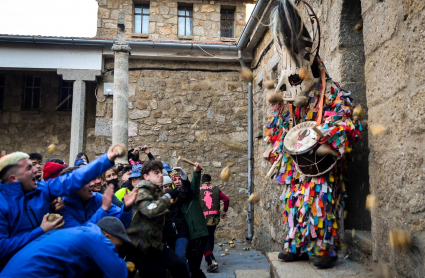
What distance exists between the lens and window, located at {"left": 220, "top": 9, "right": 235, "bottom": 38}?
1087 cm

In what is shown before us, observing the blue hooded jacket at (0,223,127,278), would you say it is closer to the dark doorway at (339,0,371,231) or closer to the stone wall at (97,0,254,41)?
the dark doorway at (339,0,371,231)

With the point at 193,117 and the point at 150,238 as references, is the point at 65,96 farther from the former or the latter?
the point at 150,238

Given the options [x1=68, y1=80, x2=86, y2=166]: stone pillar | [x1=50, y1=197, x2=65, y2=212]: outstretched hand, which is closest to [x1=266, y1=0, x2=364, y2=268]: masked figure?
[x1=50, y1=197, x2=65, y2=212]: outstretched hand

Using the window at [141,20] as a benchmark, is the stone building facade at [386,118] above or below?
below

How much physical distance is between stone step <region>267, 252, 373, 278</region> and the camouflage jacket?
1.09m

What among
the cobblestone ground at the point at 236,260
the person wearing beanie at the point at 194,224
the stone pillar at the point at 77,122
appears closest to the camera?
the person wearing beanie at the point at 194,224

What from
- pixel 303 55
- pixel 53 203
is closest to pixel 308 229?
pixel 303 55

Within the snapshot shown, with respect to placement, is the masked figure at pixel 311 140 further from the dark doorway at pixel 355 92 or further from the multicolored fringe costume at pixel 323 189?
the dark doorway at pixel 355 92

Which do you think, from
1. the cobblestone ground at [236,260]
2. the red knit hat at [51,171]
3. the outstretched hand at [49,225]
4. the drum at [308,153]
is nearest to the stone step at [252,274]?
the cobblestone ground at [236,260]

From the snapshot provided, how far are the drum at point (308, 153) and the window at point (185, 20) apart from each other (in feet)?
27.2

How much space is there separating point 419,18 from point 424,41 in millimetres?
156

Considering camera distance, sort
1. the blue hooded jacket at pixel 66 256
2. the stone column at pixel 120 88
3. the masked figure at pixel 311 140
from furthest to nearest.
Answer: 1. the stone column at pixel 120 88
2. the masked figure at pixel 311 140
3. the blue hooded jacket at pixel 66 256

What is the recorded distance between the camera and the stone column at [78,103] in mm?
7793

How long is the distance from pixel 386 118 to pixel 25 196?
246 cm
